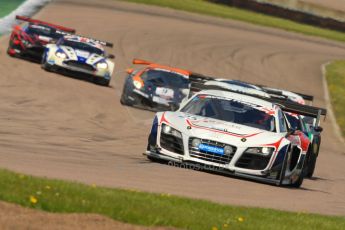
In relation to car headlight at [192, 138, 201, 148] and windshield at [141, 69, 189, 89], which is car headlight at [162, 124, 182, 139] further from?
windshield at [141, 69, 189, 89]

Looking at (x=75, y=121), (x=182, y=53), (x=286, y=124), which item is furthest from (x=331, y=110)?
(x=286, y=124)

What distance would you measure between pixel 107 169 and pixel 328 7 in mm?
41686

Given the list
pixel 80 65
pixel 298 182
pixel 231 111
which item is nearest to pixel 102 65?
pixel 80 65

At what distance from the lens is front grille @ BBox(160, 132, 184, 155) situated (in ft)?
47.2

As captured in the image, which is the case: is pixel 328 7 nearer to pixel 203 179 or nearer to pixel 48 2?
pixel 48 2

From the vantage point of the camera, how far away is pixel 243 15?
49969 mm

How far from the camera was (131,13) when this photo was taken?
45.2 m

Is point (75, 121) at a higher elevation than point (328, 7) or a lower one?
higher

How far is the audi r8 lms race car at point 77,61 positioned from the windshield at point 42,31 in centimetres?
127

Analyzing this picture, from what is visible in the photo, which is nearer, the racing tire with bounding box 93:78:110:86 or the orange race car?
the orange race car

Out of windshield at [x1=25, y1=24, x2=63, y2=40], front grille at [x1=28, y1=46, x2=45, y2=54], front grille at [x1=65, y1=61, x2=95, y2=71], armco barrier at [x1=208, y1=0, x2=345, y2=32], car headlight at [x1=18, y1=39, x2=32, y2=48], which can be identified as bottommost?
armco barrier at [x1=208, y1=0, x2=345, y2=32]

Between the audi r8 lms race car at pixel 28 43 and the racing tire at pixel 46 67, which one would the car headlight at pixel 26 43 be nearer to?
the audi r8 lms race car at pixel 28 43

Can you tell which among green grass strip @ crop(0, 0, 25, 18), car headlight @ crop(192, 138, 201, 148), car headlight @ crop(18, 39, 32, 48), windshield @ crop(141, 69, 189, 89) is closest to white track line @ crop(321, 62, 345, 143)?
windshield @ crop(141, 69, 189, 89)

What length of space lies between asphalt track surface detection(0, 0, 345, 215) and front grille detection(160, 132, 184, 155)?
317mm
